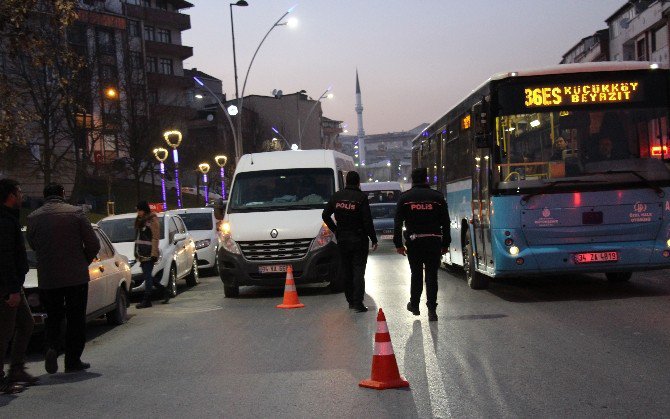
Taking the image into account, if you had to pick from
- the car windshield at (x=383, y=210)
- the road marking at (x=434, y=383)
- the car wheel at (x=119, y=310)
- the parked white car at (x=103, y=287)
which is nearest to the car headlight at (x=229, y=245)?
the parked white car at (x=103, y=287)

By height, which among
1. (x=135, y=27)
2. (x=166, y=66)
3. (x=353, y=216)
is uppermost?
(x=135, y=27)

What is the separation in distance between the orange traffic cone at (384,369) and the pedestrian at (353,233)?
523 cm

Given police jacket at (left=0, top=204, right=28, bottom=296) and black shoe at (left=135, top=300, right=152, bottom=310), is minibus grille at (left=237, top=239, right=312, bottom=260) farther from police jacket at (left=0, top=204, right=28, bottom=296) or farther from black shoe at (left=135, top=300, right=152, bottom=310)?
police jacket at (left=0, top=204, right=28, bottom=296)

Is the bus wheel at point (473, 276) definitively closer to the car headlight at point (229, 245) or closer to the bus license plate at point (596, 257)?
the bus license plate at point (596, 257)

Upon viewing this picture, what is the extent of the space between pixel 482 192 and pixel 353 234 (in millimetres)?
2205

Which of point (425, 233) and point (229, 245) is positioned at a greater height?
point (425, 233)

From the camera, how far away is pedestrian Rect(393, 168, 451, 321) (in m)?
11.3

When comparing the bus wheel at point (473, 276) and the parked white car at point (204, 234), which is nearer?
the bus wheel at point (473, 276)

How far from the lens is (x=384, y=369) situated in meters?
7.11

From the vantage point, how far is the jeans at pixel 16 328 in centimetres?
782

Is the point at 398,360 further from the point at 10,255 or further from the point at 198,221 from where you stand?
the point at 198,221

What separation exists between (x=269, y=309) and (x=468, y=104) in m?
4.77

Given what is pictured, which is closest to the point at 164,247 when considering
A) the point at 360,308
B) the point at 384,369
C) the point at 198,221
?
the point at 360,308

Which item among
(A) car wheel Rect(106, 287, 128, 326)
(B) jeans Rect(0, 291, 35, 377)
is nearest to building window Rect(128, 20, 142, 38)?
A: (A) car wheel Rect(106, 287, 128, 326)
